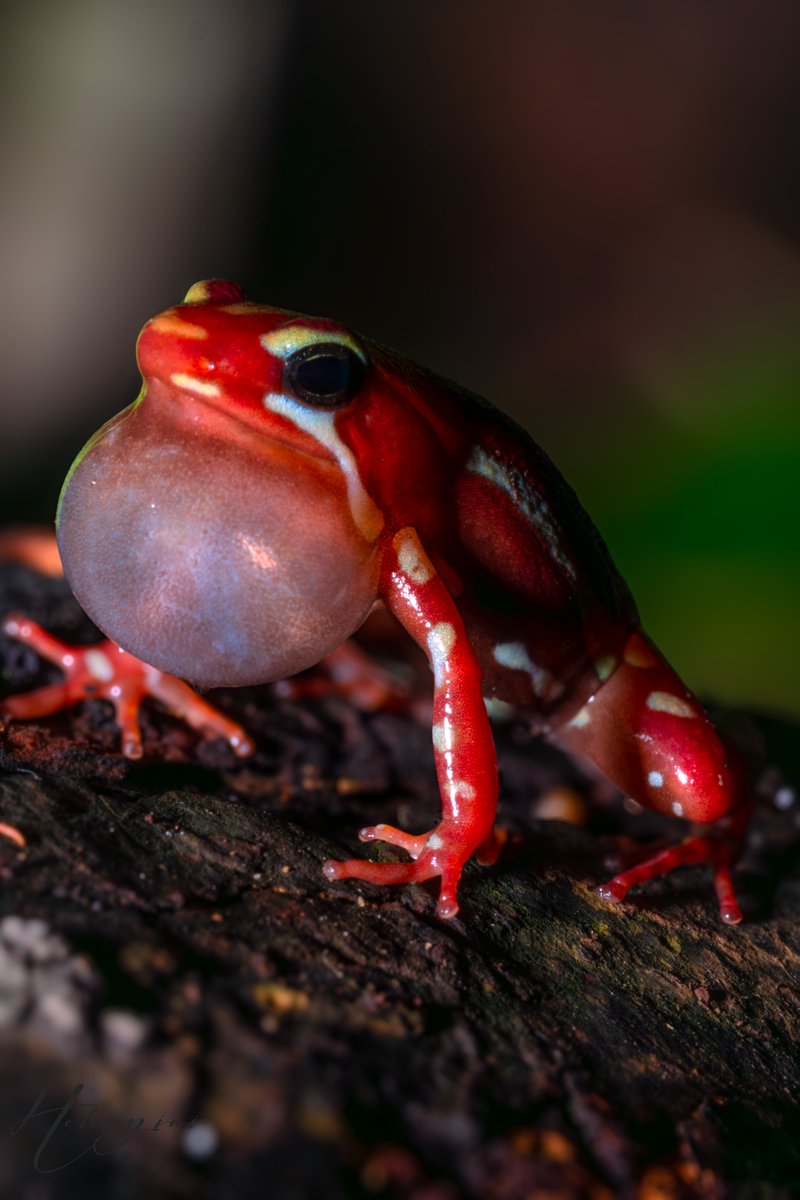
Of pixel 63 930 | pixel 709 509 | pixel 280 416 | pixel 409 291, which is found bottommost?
pixel 409 291

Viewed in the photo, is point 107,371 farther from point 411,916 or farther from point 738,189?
point 411,916

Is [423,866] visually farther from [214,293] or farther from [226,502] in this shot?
[214,293]

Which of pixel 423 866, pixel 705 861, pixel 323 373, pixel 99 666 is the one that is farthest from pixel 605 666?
pixel 99 666

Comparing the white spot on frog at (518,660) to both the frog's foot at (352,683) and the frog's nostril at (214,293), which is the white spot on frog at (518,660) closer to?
the frog's foot at (352,683)

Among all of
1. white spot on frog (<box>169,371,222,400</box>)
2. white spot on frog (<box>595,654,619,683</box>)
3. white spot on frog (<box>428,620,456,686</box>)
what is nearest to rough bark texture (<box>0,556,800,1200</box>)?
white spot on frog (<box>428,620,456,686</box>)

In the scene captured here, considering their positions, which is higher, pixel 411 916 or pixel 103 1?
pixel 103 1

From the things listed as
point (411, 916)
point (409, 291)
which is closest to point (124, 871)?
point (411, 916)

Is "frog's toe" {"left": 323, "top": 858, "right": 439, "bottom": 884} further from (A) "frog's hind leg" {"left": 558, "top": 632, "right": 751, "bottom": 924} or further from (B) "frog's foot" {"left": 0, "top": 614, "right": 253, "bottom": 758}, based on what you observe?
(A) "frog's hind leg" {"left": 558, "top": 632, "right": 751, "bottom": 924}
